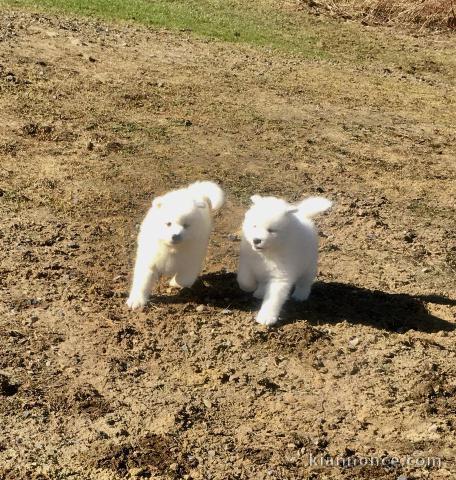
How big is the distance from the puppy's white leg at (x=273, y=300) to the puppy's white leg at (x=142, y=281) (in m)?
0.78

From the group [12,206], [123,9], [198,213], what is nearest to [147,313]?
[198,213]

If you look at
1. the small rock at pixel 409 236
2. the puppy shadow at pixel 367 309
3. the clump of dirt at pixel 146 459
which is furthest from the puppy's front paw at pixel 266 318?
the small rock at pixel 409 236

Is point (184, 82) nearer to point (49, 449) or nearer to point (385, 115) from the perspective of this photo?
point (385, 115)

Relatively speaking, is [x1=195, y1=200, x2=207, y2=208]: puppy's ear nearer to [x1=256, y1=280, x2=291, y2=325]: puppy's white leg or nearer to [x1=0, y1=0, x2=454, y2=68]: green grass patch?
[x1=256, y1=280, x2=291, y2=325]: puppy's white leg

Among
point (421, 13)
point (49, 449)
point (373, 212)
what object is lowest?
point (49, 449)

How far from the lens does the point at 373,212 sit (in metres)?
8.12

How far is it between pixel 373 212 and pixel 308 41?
6898 millimetres

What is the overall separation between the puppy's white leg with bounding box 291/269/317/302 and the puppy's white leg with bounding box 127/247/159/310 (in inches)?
41.0

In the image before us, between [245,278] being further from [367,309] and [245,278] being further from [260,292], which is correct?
[367,309]

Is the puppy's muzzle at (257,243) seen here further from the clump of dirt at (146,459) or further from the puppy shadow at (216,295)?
the clump of dirt at (146,459)

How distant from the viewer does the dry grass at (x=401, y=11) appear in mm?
16547

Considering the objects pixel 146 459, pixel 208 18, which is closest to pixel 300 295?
pixel 146 459

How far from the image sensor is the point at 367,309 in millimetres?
6398

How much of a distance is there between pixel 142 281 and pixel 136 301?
16 centimetres
